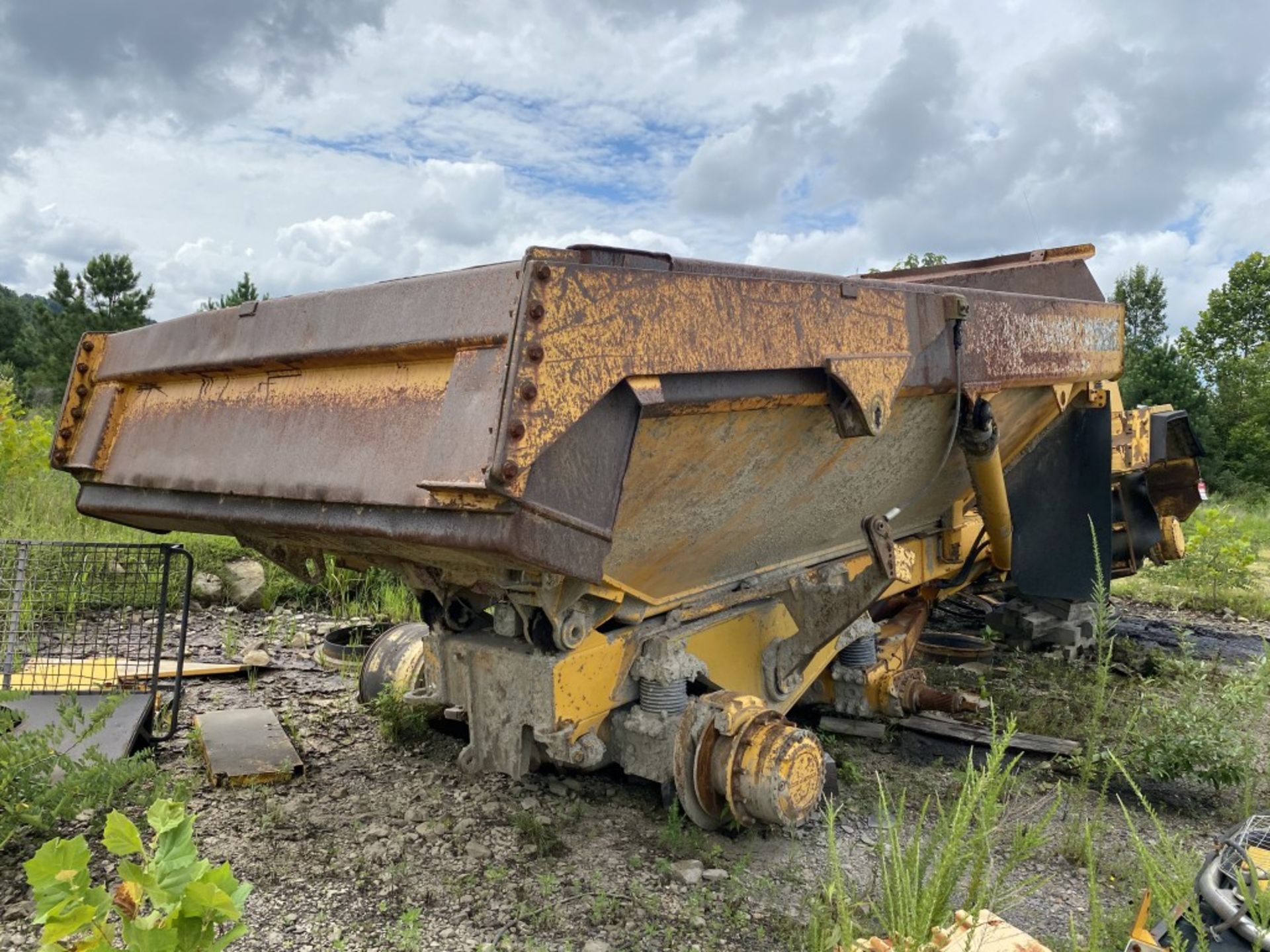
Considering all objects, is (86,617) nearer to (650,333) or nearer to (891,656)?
(891,656)

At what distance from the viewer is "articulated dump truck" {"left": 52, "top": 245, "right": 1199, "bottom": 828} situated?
2.21m

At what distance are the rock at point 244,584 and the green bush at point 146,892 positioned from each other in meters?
5.14

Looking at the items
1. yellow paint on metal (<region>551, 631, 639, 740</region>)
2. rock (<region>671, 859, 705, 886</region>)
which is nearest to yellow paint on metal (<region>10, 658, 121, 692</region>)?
yellow paint on metal (<region>551, 631, 639, 740</region>)

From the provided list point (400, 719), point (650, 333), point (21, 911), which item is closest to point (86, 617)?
point (400, 719)

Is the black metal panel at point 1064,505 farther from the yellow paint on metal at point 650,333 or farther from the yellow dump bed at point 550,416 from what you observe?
the yellow paint on metal at point 650,333

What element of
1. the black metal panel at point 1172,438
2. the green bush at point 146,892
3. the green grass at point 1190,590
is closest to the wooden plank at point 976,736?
the black metal panel at point 1172,438

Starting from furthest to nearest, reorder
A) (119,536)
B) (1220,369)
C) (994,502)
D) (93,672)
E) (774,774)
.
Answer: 1. (1220,369)
2. (119,536)
3. (994,502)
4. (93,672)
5. (774,774)

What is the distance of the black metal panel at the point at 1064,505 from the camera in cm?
469

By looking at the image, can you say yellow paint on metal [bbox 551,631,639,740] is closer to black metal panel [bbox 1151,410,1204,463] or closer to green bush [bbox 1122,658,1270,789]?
green bush [bbox 1122,658,1270,789]

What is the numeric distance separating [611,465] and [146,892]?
50.2 inches

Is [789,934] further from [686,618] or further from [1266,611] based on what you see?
[1266,611]

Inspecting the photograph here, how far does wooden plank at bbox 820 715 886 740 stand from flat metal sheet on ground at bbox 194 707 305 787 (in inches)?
82.5

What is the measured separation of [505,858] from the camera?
2926mm

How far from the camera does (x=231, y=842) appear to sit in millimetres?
2959
